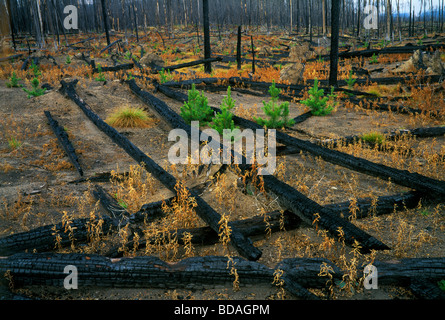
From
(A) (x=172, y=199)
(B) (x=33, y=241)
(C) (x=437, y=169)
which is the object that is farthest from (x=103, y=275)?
(C) (x=437, y=169)

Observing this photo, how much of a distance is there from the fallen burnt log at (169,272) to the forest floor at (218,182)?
8 centimetres

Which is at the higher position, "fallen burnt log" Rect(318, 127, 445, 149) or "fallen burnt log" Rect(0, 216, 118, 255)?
"fallen burnt log" Rect(318, 127, 445, 149)

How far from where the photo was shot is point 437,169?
5.39 meters

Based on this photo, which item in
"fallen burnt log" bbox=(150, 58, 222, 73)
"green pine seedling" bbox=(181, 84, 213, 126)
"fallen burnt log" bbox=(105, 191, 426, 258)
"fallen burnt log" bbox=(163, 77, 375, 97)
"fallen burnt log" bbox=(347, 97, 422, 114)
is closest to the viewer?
"fallen burnt log" bbox=(105, 191, 426, 258)

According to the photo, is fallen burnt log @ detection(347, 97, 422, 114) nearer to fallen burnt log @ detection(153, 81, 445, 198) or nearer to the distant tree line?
fallen burnt log @ detection(153, 81, 445, 198)

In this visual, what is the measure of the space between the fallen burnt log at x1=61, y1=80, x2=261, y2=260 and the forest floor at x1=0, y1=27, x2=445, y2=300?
0.20 meters

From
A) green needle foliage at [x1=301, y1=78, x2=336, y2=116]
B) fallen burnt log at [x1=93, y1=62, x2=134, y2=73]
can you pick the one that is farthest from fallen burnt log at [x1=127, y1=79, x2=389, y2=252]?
fallen burnt log at [x1=93, y1=62, x2=134, y2=73]

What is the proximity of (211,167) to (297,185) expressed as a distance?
1.51 meters

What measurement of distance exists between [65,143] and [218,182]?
3950mm

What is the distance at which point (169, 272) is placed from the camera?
2.73 metres

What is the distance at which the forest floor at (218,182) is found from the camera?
3246mm

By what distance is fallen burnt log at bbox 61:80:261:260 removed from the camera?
3.15m

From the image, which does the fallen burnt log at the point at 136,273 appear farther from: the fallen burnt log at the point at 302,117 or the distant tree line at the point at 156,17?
the distant tree line at the point at 156,17

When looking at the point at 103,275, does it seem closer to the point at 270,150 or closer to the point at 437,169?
the point at 270,150
